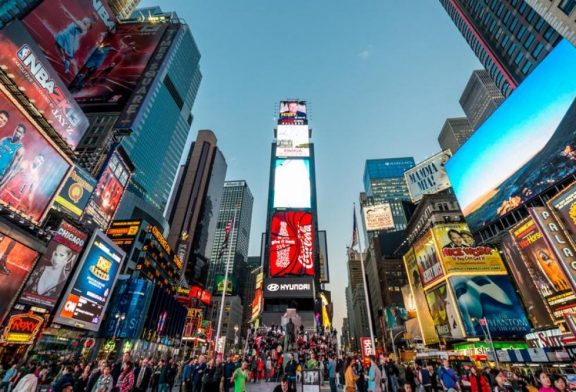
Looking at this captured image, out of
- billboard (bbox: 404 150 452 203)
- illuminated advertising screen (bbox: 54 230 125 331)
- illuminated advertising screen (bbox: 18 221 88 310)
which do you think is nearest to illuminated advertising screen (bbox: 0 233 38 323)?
illuminated advertising screen (bbox: 18 221 88 310)

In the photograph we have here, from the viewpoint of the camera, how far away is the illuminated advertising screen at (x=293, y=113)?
5634cm

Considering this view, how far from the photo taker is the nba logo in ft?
68.9

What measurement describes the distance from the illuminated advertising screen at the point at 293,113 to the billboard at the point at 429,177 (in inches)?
982

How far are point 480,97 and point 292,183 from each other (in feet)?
488

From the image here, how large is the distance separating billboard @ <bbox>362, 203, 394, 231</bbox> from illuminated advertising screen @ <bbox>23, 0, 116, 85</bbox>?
47590 mm

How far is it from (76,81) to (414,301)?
241 feet

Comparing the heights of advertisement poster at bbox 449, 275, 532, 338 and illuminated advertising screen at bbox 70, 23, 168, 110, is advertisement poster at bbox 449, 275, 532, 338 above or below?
below

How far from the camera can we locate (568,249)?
74.9 ft

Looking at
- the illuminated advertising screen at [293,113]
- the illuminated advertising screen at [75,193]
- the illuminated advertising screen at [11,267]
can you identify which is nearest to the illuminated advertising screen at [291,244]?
the illuminated advertising screen at [293,113]

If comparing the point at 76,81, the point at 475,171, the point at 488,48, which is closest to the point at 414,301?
the point at 475,171

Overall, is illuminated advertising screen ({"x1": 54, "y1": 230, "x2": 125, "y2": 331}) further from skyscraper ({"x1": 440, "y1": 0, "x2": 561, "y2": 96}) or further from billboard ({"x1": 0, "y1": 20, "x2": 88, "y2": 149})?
skyscraper ({"x1": 440, "y1": 0, "x2": 561, "y2": 96})

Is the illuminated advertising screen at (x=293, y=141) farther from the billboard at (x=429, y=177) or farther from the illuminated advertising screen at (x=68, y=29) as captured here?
the illuminated advertising screen at (x=68, y=29)

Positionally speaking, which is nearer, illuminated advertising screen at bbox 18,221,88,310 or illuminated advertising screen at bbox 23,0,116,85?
illuminated advertising screen at bbox 18,221,88,310

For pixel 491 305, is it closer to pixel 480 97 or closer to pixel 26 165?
pixel 26 165
